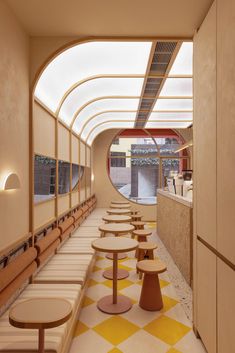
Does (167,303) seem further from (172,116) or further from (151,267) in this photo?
(172,116)

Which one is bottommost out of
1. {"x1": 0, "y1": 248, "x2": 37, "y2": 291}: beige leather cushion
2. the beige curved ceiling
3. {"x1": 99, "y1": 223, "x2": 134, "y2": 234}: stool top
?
{"x1": 0, "y1": 248, "x2": 37, "y2": 291}: beige leather cushion

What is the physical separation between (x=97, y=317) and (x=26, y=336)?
130 centimetres

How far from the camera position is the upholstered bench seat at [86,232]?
566 cm

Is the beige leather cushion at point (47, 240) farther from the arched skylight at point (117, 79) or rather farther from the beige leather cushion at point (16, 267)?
the arched skylight at point (117, 79)

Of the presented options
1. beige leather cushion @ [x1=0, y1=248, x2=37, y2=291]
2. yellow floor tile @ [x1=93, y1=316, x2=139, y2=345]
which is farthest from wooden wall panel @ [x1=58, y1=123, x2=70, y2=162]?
yellow floor tile @ [x1=93, y1=316, x2=139, y2=345]

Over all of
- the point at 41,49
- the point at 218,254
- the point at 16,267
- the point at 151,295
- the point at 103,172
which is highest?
the point at 41,49

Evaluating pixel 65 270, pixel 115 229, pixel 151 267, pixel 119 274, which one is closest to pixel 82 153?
pixel 115 229

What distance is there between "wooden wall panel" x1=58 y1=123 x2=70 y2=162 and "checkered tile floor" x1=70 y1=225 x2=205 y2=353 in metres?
2.56

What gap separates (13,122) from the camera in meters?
2.70

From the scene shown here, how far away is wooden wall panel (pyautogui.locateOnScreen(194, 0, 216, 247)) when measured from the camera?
229cm

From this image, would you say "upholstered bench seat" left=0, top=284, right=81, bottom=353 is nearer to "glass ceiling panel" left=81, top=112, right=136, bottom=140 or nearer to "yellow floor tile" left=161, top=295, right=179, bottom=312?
"yellow floor tile" left=161, top=295, right=179, bottom=312

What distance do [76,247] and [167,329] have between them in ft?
7.41

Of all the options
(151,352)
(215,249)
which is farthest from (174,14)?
(151,352)

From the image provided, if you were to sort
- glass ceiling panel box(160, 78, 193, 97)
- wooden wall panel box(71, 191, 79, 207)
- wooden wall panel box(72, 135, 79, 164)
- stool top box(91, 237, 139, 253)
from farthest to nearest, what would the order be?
1. wooden wall panel box(72, 135, 79, 164)
2. wooden wall panel box(71, 191, 79, 207)
3. glass ceiling panel box(160, 78, 193, 97)
4. stool top box(91, 237, 139, 253)
